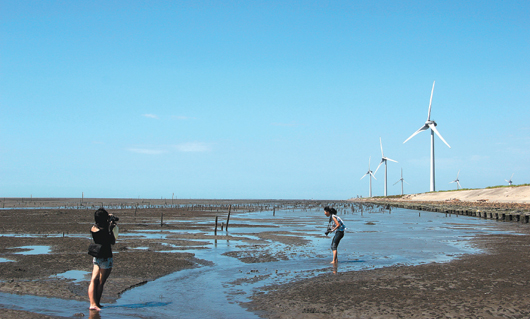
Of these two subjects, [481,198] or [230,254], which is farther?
[481,198]

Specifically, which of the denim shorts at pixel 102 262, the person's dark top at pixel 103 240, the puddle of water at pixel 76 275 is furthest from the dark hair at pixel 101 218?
the puddle of water at pixel 76 275

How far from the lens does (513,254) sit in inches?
753

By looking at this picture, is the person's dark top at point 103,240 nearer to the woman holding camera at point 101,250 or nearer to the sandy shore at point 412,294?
the woman holding camera at point 101,250

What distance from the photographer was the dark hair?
9484 mm

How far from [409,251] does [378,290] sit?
32.4 feet

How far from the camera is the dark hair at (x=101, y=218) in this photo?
948 centimetres

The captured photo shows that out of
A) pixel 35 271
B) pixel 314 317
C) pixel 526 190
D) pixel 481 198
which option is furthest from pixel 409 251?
pixel 481 198

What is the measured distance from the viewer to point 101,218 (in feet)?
31.3

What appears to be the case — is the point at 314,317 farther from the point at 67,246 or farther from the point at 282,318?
the point at 67,246

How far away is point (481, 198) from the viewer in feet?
296

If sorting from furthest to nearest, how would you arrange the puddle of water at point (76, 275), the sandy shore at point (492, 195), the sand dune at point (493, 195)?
the sand dune at point (493, 195) → the sandy shore at point (492, 195) → the puddle of water at point (76, 275)

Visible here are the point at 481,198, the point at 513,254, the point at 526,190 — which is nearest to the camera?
the point at 513,254

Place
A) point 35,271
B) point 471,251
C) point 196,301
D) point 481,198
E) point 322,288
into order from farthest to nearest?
point 481,198 → point 471,251 → point 35,271 → point 322,288 → point 196,301

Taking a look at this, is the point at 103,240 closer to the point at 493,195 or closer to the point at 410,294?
the point at 410,294
